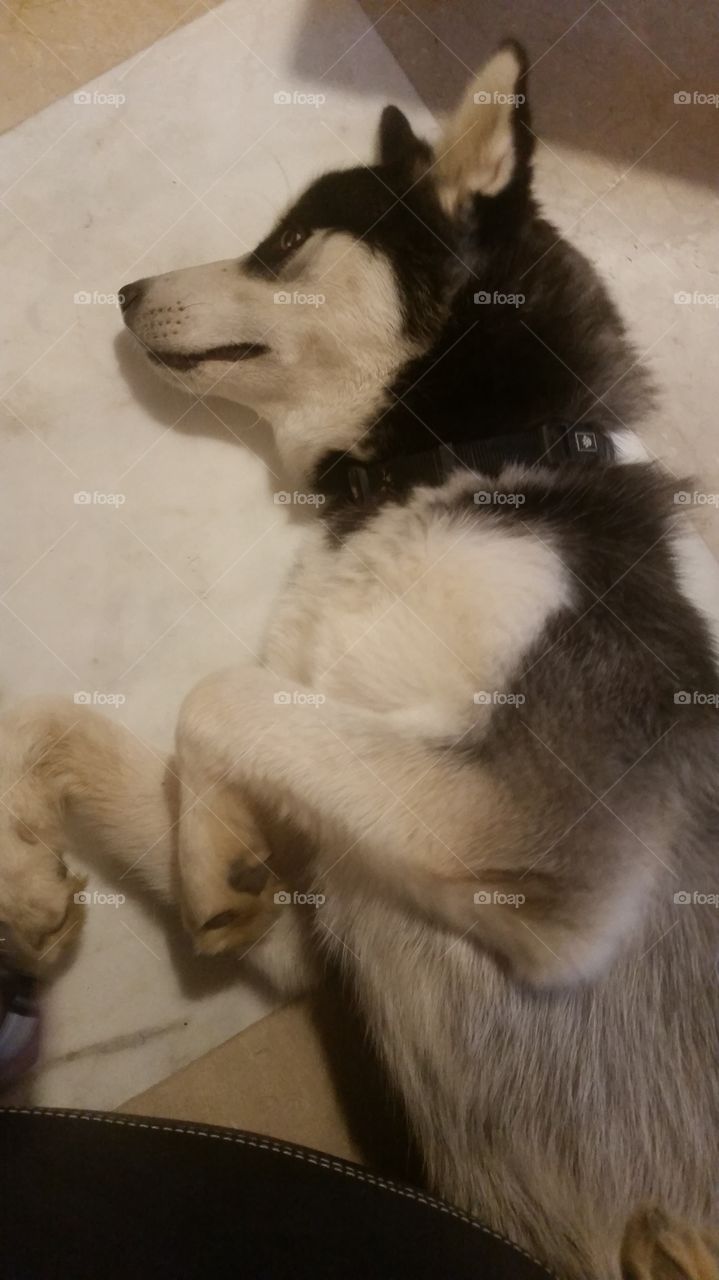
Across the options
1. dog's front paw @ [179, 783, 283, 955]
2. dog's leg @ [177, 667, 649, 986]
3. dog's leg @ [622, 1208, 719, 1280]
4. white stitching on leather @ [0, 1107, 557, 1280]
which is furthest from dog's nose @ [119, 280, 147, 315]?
dog's leg @ [622, 1208, 719, 1280]

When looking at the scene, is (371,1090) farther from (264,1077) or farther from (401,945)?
(401,945)

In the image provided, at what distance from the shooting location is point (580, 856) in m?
1.65

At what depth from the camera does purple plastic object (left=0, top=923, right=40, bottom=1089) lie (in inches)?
80.4

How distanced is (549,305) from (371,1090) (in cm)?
204

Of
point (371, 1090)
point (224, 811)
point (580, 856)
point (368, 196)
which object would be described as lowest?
point (371, 1090)

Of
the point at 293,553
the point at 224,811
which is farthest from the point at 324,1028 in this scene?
the point at 293,553

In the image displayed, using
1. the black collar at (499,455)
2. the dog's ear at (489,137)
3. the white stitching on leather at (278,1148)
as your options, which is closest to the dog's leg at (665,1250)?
the white stitching on leather at (278,1148)

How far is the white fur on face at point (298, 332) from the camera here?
2006mm

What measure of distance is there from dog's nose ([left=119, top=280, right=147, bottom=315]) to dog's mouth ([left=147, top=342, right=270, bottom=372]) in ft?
0.41

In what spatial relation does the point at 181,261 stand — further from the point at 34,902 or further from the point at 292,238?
the point at 34,902

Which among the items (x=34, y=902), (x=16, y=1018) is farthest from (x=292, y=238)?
(x=16, y=1018)

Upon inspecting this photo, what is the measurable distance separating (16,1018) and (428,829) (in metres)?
1.19

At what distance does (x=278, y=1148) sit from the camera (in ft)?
5.99

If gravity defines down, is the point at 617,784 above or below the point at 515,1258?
above
